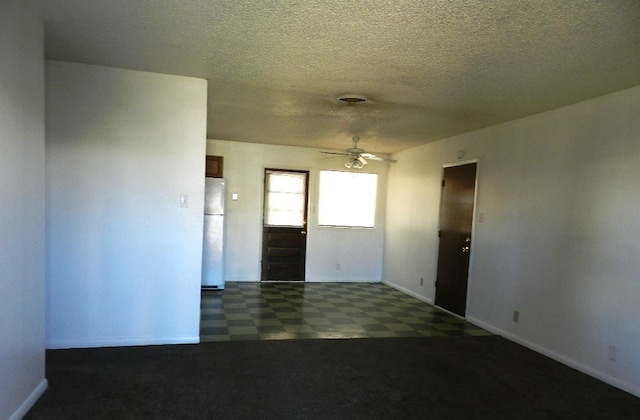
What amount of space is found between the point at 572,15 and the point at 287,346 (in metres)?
3.32

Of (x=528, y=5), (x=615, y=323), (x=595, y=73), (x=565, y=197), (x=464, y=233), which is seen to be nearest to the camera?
(x=528, y=5)

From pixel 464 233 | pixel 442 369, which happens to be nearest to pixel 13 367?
pixel 442 369

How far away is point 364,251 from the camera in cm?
751

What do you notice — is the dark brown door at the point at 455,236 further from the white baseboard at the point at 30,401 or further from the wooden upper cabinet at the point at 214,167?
the white baseboard at the point at 30,401

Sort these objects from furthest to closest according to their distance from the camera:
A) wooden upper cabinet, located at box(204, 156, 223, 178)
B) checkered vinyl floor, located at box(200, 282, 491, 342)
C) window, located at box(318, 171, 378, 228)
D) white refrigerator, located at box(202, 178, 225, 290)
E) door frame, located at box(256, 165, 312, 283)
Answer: window, located at box(318, 171, 378, 228), door frame, located at box(256, 165, 312, 283), wooden upper cabinet, located at box(204, 156, 223, 178), white refrigerator, located at box(202, 178, 225, 290), checkered vinyl floor, located at box(200, 282, 491, 342)

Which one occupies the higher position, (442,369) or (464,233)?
(464,233)

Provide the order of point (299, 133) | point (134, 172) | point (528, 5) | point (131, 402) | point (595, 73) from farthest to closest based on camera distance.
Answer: point (299, 133) → point (134, 172) → point (595, 73) → point (131, 402) → point (528, 5)

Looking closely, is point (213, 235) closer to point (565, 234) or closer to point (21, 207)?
point (21, 207)

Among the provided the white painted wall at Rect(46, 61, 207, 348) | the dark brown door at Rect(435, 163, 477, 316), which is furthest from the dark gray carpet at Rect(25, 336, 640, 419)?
the dark brown door at Rect(435, 163, 477, 316)

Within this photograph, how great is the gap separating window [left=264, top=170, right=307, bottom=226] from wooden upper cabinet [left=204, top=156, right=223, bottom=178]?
83cm

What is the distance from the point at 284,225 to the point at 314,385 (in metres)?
4.30

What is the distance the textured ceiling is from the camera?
2178 millimetres

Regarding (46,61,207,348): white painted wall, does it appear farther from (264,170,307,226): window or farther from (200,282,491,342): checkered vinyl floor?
(264,170,307,226): window

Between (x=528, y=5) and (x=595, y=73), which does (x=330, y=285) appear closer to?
(x=595, y=73)
